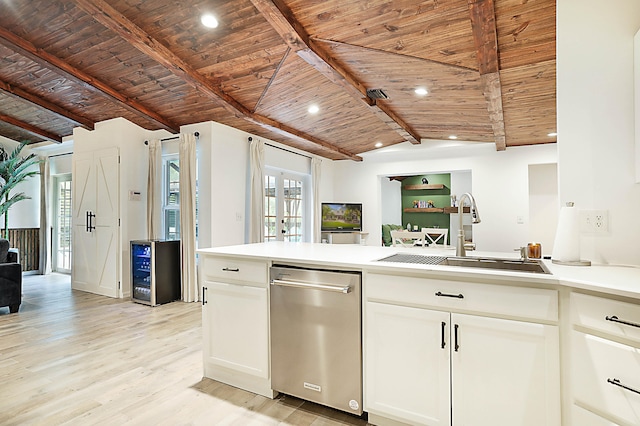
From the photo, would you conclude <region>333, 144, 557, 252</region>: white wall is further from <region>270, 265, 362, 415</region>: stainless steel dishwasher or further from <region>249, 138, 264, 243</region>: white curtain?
<region>270, 265, 362, 415</region>: stainless steel dishwasher

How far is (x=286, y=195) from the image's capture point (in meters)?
6.76

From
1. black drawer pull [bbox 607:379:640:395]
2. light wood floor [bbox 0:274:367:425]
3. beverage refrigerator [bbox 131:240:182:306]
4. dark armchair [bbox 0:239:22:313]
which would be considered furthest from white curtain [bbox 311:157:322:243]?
black drawer pull [bbox 607:379:640:395]

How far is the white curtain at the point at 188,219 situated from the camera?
15.6ft

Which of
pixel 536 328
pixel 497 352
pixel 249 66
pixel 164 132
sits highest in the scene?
pixel 249 66

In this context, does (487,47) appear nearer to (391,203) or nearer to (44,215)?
(391,203)

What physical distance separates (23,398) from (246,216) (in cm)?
352

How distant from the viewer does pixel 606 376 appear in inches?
51.2

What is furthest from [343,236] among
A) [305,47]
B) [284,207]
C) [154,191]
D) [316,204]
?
[305,47]

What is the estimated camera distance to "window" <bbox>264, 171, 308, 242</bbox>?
20.4 ft

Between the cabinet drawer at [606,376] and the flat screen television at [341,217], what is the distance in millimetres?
5964

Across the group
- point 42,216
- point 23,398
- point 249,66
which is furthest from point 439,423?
point 42,216

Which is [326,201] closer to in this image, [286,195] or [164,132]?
[286,195]

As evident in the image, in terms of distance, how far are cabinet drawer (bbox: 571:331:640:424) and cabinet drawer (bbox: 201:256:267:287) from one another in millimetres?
1609

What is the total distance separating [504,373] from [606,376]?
356 millimetres
